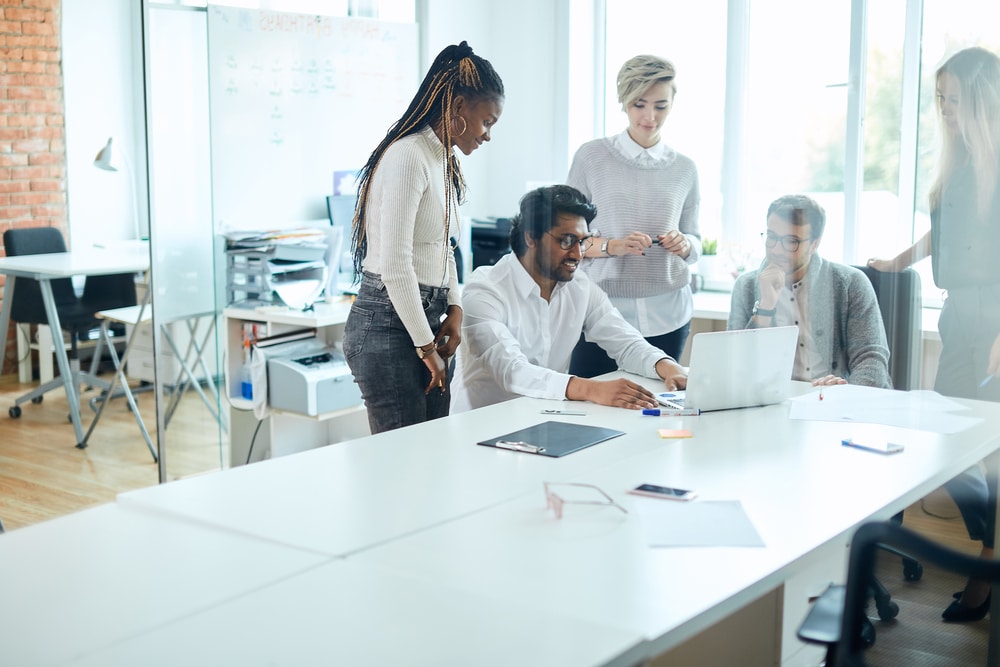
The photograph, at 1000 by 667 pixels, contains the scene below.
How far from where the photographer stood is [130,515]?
1641 millimetres

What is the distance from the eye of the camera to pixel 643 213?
10.4 ft

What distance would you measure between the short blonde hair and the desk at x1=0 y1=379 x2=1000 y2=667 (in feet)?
4.49

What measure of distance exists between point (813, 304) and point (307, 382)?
5.71 ft

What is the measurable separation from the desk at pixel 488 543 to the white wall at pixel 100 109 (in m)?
1.66

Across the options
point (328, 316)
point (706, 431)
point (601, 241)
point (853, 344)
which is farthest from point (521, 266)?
point (328, 316)

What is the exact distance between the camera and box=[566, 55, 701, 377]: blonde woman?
3168mm

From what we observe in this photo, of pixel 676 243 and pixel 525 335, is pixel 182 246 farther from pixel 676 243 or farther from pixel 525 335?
pixel 676 243

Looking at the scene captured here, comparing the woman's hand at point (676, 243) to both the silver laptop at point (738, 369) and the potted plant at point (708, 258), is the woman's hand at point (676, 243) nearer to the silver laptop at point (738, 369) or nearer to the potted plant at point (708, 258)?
the potted plant at point (708, 258)

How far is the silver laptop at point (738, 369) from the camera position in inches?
92.2

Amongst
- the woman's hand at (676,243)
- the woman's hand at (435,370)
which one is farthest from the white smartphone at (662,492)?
the woman's hand at (676,243)

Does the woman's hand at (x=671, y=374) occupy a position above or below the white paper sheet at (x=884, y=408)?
above

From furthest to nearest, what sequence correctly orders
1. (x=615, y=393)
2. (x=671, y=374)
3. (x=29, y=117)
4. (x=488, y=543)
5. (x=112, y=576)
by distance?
(x=29, y=117) → (x=671, y=374) → (x=615, y=393) → (x=488, y=543) → (x=112, y=576)

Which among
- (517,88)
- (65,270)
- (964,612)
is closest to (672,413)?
(964,612)

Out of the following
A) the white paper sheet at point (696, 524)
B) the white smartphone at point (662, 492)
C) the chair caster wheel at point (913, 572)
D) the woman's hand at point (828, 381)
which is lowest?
the chair caster wheel at point (913, 572)
